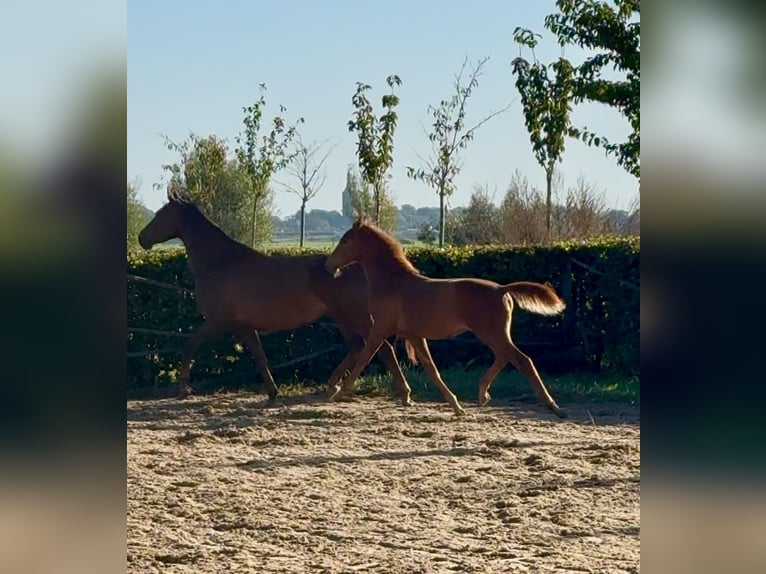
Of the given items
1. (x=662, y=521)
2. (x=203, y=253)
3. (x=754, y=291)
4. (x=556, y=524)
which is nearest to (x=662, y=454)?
(x=662, y=521)

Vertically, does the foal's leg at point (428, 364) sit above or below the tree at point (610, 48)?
below

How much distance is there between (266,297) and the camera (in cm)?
929

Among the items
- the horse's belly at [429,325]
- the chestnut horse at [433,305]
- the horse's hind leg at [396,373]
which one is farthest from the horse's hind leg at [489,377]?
the horse's hind leg at [396,373]

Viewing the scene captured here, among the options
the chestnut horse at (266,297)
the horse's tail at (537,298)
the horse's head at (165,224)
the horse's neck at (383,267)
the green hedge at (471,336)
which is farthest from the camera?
the green hedge at (471,336)

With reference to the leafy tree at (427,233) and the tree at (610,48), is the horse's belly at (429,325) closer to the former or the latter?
the tree at (610,48)

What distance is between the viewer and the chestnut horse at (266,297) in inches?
365

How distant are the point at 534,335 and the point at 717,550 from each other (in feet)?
34.8

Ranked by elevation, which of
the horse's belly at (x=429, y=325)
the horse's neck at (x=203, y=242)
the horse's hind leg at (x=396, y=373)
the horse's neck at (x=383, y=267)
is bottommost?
the horse's hind leg at (x=396, y=373)

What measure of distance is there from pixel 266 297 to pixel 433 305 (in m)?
1.85

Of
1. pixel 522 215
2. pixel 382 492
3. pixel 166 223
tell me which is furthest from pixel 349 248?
pixel 522 215

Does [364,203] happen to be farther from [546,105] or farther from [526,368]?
[526,368]

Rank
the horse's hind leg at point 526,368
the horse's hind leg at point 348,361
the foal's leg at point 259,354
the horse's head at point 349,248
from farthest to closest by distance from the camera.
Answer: the horse's hind leg at point 348,361 → the foal's leg at point 259,354 → the horse's head at point 349,248 → the horse's hind leg at point 526,368

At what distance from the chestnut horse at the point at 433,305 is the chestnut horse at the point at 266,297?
524 mm

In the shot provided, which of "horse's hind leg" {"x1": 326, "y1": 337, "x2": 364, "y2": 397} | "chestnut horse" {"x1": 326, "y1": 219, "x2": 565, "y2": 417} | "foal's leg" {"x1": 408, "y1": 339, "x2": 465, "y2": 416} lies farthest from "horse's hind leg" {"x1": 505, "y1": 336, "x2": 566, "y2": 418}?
"horse's hind leg" {"x1": 326, "y1": 337, "x2": 364, "y2": 397}
